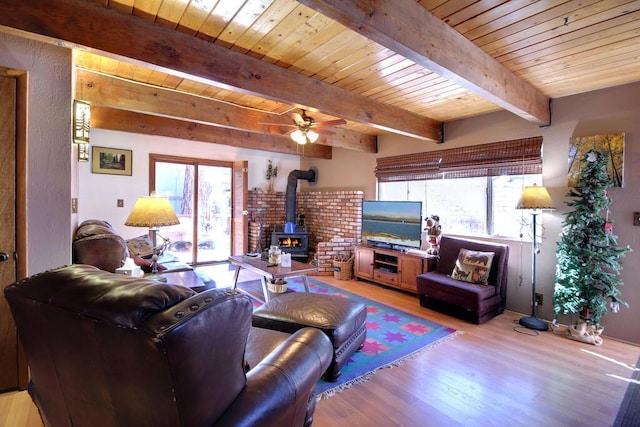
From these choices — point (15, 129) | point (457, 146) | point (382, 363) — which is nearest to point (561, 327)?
point (382, 363)

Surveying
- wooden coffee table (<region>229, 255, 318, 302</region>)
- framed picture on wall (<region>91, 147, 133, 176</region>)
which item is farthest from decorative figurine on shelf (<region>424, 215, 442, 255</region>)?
framed picture on wall (<region>91, 147, 133, 176</region>)

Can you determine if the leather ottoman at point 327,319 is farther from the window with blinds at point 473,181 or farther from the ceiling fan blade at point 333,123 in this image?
the window with blinds at point 473,181

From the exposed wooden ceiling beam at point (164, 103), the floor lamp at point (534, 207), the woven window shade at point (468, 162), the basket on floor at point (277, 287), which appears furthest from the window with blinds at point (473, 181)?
the basket on floor at point (277, 287)

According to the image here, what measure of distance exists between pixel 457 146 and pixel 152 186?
16.3 ft

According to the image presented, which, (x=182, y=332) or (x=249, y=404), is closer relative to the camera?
(x=182, y=332)

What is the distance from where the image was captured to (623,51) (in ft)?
7.68

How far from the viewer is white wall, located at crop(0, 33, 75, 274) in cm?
194

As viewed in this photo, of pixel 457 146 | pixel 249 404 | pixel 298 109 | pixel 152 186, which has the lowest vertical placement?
pixel 249 404

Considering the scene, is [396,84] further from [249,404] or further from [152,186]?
[152,186]

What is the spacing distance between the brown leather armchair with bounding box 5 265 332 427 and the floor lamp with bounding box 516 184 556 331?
3.13 meters

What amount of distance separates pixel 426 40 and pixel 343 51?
71 centimetres

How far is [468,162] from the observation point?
13.6 feet


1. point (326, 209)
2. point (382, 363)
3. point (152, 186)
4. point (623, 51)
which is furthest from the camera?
point (326, 209)

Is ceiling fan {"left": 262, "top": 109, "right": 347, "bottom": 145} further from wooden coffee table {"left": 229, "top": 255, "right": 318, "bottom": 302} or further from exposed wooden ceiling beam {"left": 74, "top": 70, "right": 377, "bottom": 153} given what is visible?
wooden coffee table {"left": 229, "top": 255, "right": 318, "bottom": 302}
